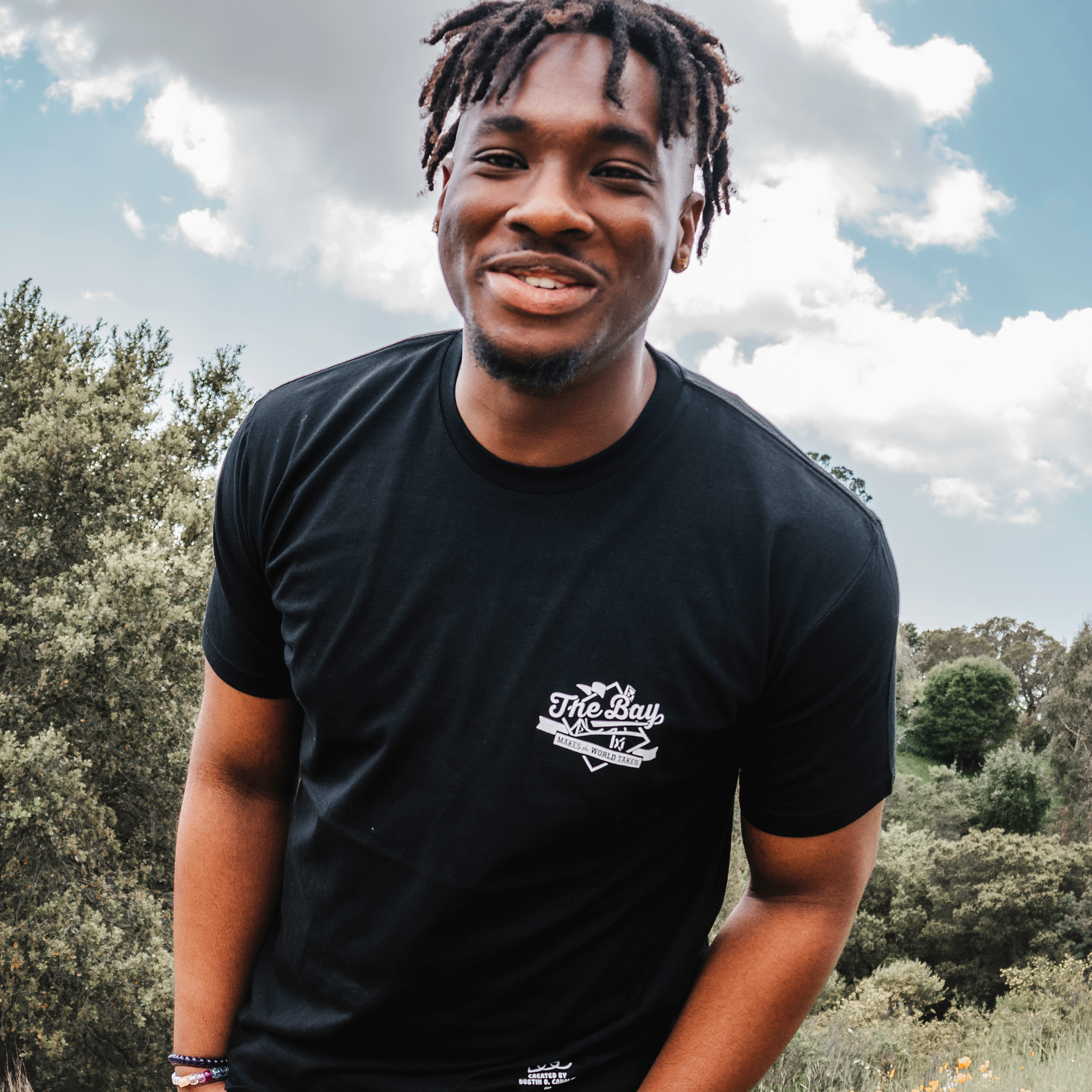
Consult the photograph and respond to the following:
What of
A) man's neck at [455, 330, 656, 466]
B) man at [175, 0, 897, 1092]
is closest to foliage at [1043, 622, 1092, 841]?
man at [175, 0, 897, 1092]

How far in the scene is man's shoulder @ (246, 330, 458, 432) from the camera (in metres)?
1.81

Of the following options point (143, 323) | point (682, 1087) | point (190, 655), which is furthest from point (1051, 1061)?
point (143, 323)

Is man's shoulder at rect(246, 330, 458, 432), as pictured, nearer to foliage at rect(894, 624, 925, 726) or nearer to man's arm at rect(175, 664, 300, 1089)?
man's arm at rect(175, 664, 300, 1089)

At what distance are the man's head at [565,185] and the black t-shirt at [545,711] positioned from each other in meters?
0.20

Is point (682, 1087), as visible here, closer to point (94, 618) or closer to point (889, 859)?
point (94, 618)

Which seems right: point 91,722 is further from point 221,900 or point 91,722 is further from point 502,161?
point 502,161

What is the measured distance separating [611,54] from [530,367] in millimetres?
535

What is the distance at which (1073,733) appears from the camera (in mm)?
36625

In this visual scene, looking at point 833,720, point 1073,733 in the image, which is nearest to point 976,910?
point 1073,733

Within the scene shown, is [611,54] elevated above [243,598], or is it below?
above

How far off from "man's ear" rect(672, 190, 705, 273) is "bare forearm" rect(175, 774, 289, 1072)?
1368mm

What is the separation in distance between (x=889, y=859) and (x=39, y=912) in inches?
839

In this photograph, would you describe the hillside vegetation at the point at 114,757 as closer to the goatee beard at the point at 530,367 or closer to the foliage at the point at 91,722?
the foliage at the point at 91,722

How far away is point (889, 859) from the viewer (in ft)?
82.9
